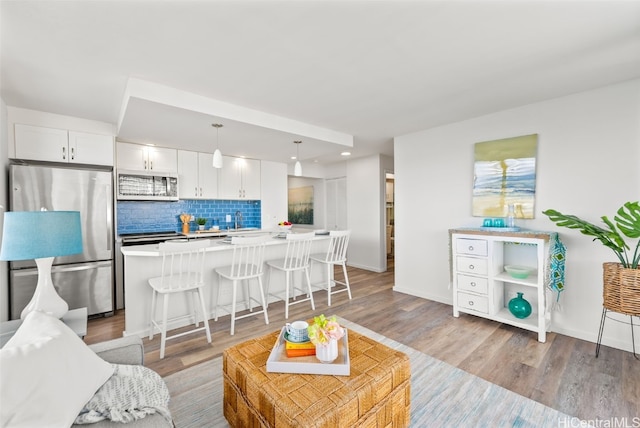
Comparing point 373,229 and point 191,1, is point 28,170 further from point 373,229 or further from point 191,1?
point 373,229

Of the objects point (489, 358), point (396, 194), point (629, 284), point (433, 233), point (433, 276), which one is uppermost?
point (396, 194)

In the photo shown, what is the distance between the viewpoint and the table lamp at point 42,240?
5.04 ft

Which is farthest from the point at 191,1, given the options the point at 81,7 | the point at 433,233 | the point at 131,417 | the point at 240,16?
the point at 433,233

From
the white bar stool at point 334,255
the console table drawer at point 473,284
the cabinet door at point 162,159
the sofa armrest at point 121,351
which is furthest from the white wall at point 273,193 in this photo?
the sofa armrest at point 121,351

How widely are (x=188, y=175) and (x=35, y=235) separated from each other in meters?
3.32

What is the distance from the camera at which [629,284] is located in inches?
87.9

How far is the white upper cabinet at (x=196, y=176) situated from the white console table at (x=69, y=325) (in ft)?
9.74

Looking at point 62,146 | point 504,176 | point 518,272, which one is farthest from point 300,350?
point 62,146

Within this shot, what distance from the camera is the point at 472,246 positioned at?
125 inches

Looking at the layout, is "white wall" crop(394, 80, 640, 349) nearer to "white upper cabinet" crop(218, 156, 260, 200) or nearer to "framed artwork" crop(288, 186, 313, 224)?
"white upper cabinet" crop(218, 156, 260, 200)

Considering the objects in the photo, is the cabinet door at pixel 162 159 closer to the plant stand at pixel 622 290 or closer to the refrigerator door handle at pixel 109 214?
the refrigerator door handle at pixel 109 214

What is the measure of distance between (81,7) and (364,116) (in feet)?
8.54

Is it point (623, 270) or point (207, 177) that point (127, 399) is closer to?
point (623, 270)

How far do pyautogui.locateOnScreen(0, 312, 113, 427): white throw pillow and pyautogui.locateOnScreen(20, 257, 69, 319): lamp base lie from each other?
54 cm
